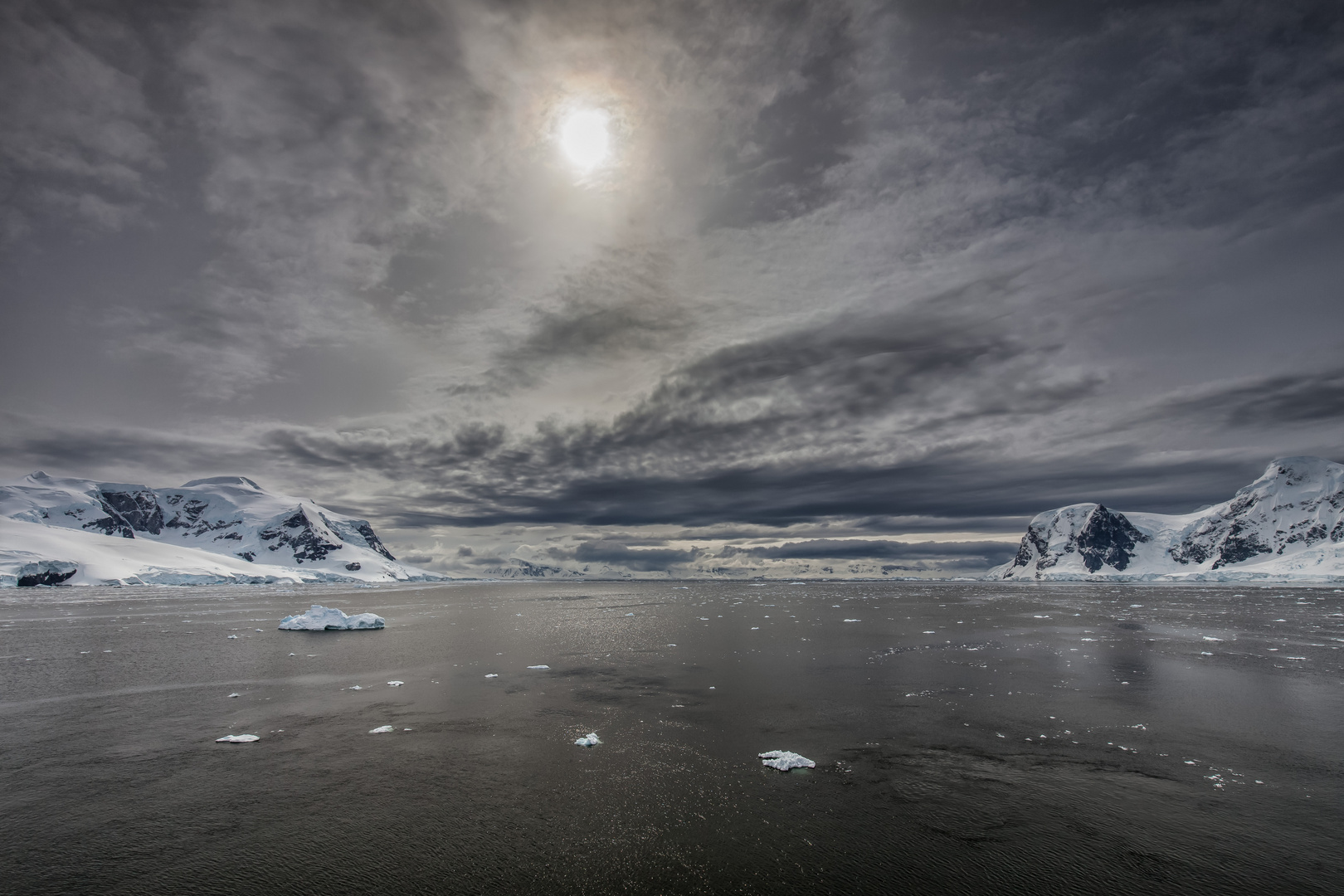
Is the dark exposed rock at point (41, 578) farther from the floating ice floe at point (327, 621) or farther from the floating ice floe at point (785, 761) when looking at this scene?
the floating ice floe at point (785, 761)

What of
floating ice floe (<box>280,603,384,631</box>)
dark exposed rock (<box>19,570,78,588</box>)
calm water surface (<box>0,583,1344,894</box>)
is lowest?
dark exposed rock (<box>19,570,78,588</box>)

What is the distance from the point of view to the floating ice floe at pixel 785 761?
16297 millimetres

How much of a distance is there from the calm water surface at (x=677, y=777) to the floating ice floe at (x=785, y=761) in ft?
1.44

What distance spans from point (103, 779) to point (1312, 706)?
4239cm

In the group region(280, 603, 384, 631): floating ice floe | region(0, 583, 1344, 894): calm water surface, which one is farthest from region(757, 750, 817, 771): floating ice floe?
region(280, 603, 384, 631): floating ice floe

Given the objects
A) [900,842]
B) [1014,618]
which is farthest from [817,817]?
[1014,618]

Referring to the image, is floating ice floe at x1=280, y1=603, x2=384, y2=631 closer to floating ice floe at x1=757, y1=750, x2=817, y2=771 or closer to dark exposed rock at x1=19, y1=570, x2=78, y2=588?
floating ice floe at x1=757, y1=750, x2=817, y2=771

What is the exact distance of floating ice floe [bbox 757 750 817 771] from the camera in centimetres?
1630

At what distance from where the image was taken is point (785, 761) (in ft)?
54.1

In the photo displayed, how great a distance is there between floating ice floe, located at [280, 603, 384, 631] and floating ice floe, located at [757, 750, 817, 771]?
51903 mm

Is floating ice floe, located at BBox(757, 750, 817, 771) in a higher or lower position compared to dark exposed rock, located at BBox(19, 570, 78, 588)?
higher

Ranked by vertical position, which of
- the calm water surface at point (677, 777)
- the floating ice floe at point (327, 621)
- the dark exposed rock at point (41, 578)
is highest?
the calm water surface at point (677, 777)

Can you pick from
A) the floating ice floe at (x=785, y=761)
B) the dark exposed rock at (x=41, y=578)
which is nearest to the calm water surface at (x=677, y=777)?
the floating ice floe at (x=785, y=761)

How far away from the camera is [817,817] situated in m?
13.1
